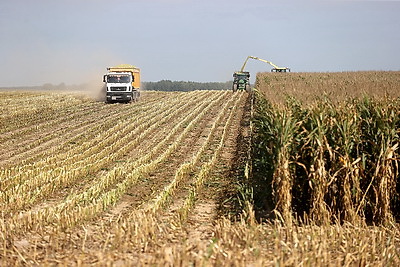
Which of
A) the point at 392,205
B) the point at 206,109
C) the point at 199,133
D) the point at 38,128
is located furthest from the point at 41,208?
the point at 206,109

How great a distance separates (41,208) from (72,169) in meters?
3.61

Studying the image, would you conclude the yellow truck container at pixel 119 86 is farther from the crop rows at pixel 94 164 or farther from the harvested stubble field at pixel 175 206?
the harvested stubble field at pixel 175 206

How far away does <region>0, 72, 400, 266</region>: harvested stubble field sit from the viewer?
6203 mm

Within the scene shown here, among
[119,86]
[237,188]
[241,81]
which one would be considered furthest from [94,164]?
[241,81]

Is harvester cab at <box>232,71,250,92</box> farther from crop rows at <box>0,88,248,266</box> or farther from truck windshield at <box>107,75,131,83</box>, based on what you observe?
crop rows at <box>0,88,248,266</box>

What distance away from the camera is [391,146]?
28.9ft

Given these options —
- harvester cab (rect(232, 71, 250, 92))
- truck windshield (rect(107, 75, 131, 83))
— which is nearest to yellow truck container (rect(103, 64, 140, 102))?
truck windshield (rect(107, 75, 131, 83))

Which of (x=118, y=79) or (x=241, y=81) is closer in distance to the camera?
(x=118, y=79)

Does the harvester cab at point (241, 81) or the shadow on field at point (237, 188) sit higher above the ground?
the harvester cab at point (241, 81)

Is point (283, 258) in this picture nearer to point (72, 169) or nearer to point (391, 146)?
point (391, 146)

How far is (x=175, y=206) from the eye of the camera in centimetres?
1038

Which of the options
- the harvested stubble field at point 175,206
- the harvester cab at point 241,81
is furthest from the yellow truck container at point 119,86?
the harvester cab at point 241,81

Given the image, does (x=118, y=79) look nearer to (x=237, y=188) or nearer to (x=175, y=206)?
(x=237, y=188)

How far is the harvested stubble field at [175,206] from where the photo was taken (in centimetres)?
620
